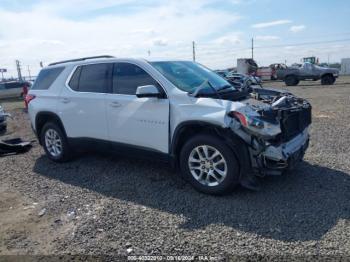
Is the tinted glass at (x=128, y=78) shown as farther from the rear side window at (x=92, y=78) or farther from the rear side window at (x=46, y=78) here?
the rear side window at (x=46, y=78)

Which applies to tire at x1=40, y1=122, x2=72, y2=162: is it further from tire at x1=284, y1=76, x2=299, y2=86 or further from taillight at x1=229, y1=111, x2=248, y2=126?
tire at x1=284, y1=76, x2=299, y2=86

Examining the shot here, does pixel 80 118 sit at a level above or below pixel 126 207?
above

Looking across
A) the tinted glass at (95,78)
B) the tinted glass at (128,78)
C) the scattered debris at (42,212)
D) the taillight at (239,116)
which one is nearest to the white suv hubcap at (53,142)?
the tinted glass at (95,78)

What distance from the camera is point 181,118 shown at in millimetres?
4602

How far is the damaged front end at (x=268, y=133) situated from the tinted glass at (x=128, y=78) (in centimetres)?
148

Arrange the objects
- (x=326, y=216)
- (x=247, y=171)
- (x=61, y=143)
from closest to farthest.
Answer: (x=326, y=216), (x=247, y=171), (x=61, y=143)

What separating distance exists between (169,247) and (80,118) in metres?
3.21

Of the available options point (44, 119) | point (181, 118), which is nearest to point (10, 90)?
point (44, 119)

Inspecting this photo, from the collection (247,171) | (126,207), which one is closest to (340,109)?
(247,171)

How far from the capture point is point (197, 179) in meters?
4.68

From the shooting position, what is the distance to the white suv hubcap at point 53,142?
6.52 m

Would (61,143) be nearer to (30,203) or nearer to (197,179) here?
(30,203)

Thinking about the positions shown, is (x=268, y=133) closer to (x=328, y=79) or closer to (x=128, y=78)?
(x=128, y=78)

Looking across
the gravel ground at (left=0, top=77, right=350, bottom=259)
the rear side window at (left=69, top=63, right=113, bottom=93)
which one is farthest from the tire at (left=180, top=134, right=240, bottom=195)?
the rear side window at (left=69, top=63, right=113, bottom=93)
